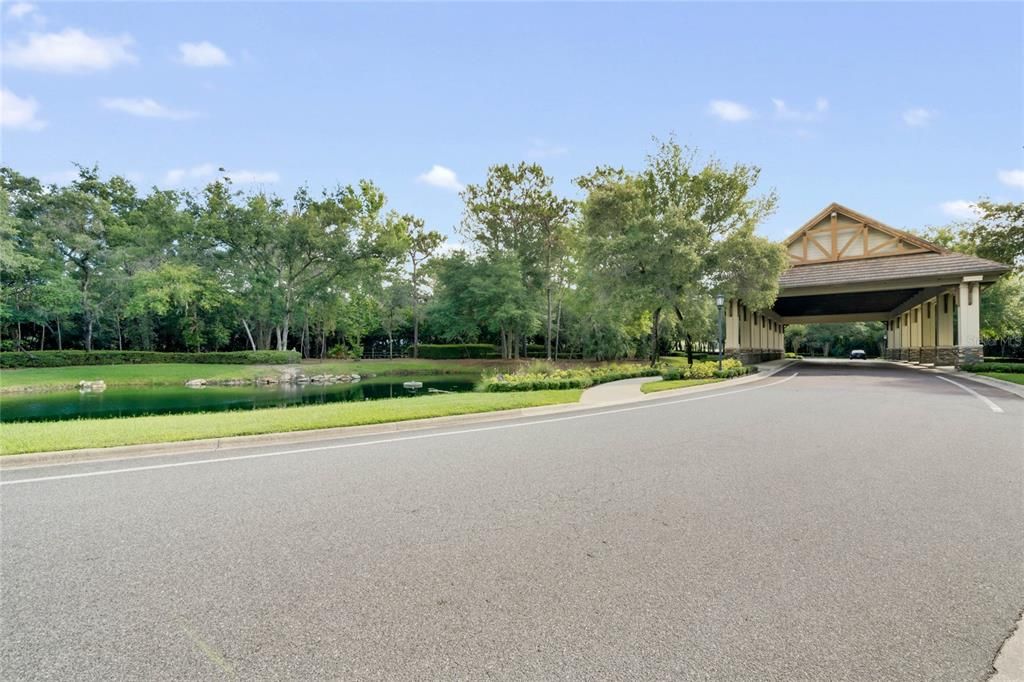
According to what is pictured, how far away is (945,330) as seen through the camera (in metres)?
29.0

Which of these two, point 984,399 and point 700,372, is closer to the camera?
point 984,399

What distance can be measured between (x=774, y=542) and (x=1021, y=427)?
8.29 meters

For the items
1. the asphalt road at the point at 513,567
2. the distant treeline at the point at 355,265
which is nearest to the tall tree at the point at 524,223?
the distant treeline at the point at 355,265

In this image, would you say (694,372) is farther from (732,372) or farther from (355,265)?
(355,265)

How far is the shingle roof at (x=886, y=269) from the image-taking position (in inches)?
965

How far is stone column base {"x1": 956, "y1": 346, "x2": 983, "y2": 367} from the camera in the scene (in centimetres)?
2409

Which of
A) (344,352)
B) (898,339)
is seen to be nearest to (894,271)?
(898,339)

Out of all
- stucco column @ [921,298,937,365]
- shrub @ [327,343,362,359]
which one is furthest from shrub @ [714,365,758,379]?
shrub @ [327,343,362,359]

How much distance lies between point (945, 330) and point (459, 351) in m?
34.1

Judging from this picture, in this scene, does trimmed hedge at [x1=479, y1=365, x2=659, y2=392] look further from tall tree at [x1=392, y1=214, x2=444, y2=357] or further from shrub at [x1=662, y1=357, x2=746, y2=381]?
tall tree at [x1=392, y1=214, x2=444, y2=357]

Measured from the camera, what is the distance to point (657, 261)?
22.4 m

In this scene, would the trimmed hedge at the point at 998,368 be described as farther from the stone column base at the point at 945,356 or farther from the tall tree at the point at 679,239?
the tall tree at the point at 679,239

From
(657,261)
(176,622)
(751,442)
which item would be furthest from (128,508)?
(657,261)

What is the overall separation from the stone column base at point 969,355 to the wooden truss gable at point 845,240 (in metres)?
5.97
